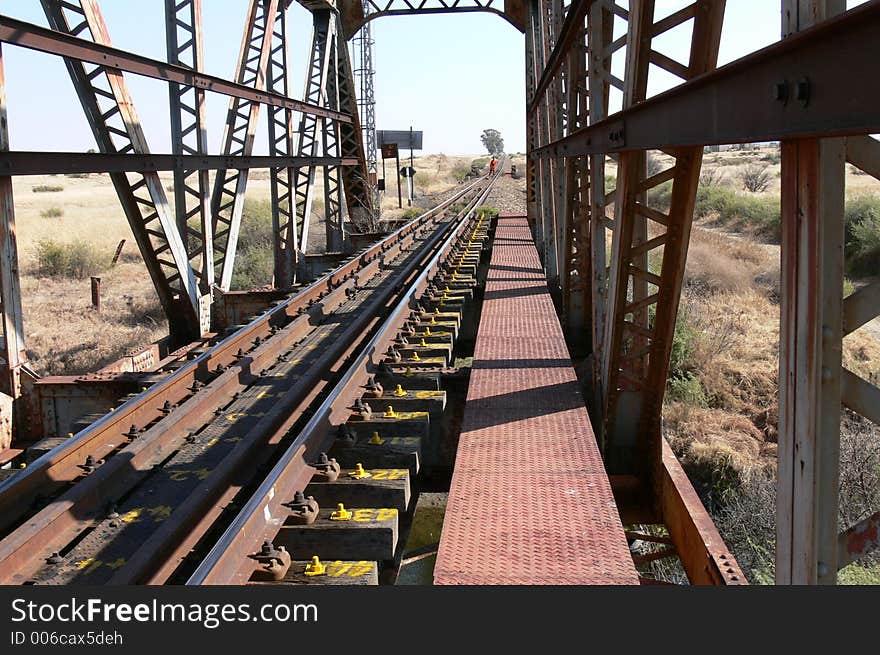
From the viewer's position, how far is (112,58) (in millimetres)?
8195

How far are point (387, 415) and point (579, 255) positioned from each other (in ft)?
12.4

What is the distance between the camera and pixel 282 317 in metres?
9.36

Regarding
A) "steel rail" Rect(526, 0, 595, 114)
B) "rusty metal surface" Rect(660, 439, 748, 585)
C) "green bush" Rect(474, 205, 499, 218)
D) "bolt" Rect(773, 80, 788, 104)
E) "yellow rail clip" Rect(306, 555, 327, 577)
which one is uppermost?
"steel rail" Rect(526, 0, 595, 114)

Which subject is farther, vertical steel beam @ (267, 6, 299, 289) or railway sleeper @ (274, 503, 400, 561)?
vertical steel beam @ (267, 6, 299, 289)

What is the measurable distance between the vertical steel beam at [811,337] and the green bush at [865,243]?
19.9m

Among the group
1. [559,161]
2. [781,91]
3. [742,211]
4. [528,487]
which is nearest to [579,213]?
[559,161]

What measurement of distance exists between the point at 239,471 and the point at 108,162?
4.73 meters

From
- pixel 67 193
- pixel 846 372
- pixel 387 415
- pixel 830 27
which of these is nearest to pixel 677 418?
pixel 387 415

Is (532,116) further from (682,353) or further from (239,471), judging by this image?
(239,471)

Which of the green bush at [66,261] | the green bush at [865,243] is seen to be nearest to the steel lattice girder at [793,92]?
the green bush at [865,243]

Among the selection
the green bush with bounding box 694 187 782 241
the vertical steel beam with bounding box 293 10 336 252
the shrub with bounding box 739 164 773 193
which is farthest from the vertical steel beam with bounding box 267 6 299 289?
the shrub with bounding box 739 164 773 193

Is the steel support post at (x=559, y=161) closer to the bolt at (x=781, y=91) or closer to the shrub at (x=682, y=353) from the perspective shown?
the shrub at (x=682, y=353)

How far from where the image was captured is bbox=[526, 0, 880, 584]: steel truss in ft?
5.91

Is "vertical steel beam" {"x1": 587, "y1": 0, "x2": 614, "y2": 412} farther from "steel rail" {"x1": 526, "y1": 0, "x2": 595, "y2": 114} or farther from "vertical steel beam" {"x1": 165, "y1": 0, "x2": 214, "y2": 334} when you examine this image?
"vertical steel beam" {"x1": 165, "y1": 0, "x2": 214, "y2": 334}
